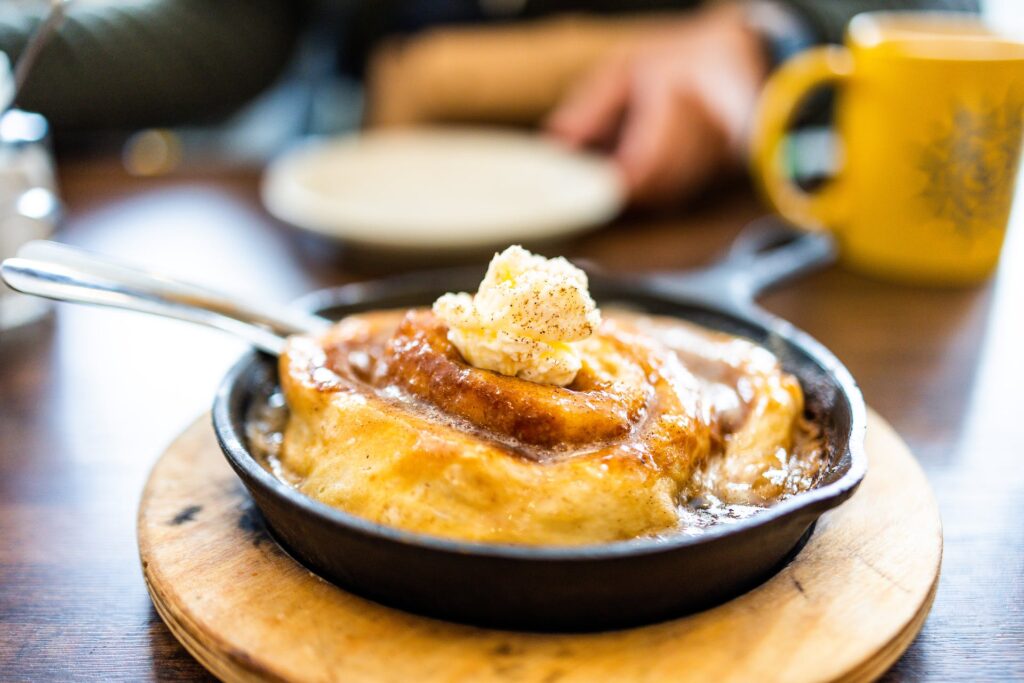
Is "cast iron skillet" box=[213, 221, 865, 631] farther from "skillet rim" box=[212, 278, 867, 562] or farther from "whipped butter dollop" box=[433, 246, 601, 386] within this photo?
"whipped butter dollop" box=[433, 246, 601, 386]

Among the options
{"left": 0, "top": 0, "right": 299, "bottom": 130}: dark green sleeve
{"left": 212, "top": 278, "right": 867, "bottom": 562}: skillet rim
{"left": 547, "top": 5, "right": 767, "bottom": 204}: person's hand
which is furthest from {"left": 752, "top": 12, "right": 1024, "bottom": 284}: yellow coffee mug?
{"left": 0, "top": 0, "right": 299, "bottom": 130}: dark green sleeve

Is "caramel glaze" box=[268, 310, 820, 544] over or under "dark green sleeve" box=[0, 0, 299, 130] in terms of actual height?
under

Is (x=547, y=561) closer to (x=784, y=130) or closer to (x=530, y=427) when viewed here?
(x=530, y=427)

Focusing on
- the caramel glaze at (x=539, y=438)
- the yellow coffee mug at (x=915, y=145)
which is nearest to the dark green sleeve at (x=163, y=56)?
the caramel glaze at (x=539, y=438)

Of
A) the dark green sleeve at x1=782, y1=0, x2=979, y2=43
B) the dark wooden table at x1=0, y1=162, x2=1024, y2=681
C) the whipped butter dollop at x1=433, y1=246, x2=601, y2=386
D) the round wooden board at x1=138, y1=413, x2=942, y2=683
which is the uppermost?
the dark green sleeve at x1=782, y1=0, x2=979, y2=43

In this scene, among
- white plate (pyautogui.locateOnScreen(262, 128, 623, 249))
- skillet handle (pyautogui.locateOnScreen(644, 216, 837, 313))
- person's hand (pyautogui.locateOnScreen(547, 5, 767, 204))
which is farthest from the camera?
person's hand (pyautogui.locateOnScreen(547, 5, 767, 204))

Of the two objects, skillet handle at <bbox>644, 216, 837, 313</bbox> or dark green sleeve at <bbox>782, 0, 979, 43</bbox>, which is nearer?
skillet handle at <bbox>644, 216, 837, 313</bbox>

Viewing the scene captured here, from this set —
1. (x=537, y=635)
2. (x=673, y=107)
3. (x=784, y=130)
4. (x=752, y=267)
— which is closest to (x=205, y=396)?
(x=537, y=635)
